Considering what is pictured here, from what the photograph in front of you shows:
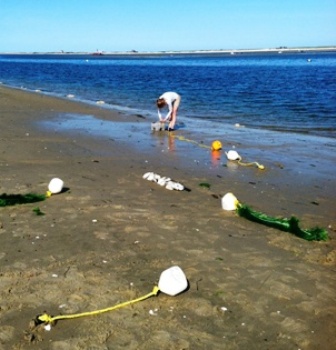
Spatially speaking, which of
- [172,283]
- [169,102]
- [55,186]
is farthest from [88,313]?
[169,102]

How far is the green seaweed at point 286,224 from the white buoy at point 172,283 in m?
2.27

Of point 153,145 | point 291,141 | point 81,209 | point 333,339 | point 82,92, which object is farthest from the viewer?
point 82,92

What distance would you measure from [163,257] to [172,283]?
86 cm

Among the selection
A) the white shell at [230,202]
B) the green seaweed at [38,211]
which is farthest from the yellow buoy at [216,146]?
the green seaweed at [38,211]

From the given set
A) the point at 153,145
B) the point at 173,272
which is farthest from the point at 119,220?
the point at 153,145

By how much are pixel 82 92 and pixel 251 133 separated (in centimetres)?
2018

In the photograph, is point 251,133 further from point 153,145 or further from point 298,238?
point 298,238

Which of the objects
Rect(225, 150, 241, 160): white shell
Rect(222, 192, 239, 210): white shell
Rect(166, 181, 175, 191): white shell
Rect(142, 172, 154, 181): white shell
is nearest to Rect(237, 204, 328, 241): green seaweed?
Rect(222, 192, 239, 210): white shell

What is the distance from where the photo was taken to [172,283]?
14.2 ft

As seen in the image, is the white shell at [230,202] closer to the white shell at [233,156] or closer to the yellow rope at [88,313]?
the yellow rope at [88,313]

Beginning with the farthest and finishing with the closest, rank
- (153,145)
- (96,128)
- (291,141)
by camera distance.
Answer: (96,128), (291,141), (153,145)

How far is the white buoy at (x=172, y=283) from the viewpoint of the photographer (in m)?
4.34

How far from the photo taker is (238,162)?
10578mm

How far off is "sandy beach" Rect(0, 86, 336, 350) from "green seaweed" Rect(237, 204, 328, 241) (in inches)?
4.7
